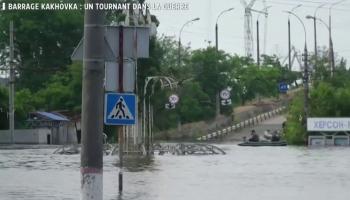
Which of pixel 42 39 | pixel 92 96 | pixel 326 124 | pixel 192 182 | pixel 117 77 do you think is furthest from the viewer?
pixel 42 39

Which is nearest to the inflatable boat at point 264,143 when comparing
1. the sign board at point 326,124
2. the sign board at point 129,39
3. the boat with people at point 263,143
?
the boat with people at point 263,143

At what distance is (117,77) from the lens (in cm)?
1791

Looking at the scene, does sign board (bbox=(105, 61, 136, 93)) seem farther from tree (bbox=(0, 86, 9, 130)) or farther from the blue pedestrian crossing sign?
tree (bbox=(0, 86, 9, 130))

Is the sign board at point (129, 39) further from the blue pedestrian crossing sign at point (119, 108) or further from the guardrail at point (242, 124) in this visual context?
the guardrail at point (242, 124)

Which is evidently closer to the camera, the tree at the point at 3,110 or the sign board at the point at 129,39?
the sign board at the point at 129,39

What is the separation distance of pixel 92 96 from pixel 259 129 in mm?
83598

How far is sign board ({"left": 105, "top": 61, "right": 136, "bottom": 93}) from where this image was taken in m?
17.8

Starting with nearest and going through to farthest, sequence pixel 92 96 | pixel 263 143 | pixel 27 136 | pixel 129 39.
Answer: pixel 92 96, pixel 129 39, pixel 263 143, pixel 27 136

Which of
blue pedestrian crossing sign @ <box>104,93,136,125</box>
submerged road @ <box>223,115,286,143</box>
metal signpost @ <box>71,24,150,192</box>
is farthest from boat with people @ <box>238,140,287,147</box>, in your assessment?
blue pedestrian crossing sign @ <box>104,93,136,125</box>

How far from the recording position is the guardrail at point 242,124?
8788 centimetres

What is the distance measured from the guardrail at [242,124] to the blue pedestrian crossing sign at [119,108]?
225 ft

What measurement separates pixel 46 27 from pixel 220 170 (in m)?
70.6

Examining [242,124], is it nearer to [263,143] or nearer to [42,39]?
[42,39]

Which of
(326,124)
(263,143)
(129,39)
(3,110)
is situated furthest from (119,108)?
(3,110)
